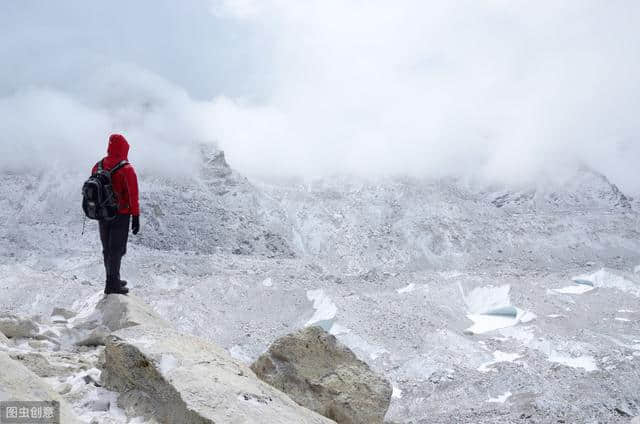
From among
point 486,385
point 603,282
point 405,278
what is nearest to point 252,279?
point 405,278

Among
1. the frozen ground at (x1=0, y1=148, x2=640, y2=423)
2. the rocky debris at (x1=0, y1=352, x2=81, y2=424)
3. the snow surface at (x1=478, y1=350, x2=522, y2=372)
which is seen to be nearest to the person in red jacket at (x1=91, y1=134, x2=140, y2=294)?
the rocky debris at (x1=0, y1=352, x2=81, y2=424)

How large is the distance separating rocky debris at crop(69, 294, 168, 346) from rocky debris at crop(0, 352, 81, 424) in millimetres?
2846

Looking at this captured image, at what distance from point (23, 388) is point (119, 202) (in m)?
3.44

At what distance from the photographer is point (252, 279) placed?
27531 mm

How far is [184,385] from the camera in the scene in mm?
3734

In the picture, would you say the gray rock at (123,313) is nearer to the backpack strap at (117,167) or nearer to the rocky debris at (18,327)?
the rocky debris at (18,327)

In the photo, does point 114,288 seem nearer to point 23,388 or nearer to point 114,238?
point 114,238

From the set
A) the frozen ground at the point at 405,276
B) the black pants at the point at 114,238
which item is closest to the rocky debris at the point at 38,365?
the black pants at the point at 114,238

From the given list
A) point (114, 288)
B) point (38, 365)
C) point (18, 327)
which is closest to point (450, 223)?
point (114, 288)

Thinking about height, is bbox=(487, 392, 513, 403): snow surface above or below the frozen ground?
below

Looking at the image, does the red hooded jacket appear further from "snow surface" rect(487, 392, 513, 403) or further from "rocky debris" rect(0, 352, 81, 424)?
"snow surface" rect(487, 392, 513, 403)

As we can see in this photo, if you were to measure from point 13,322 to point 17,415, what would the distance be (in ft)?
11.7

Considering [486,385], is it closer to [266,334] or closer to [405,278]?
[266,334]

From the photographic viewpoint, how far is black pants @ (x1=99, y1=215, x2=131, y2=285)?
651cm
